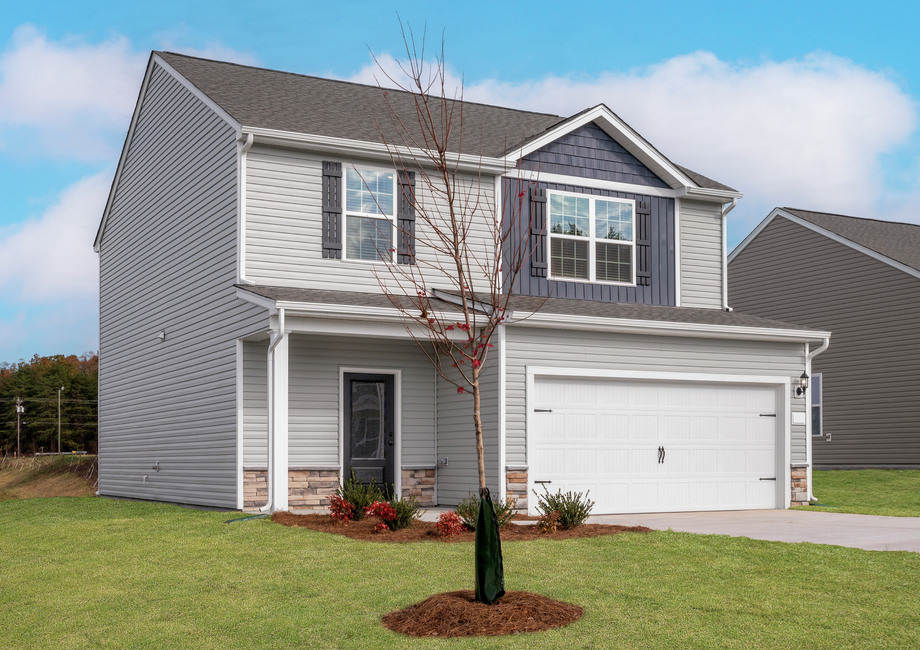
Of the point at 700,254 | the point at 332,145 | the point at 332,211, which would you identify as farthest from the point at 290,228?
the point at 700,254

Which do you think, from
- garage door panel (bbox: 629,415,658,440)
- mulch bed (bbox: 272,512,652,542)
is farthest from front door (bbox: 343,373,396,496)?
garage door panel (bbox: 629,415,658,440)

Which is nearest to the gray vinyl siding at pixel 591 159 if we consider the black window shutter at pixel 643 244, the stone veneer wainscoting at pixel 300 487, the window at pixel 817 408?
the black window shutter at pixel 643 244

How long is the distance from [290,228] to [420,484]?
177 inches

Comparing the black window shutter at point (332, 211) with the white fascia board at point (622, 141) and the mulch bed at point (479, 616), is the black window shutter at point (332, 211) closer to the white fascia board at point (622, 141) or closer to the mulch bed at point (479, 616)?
the white fascia board at point (622, 141)

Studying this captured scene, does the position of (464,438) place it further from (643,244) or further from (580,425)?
(643,244)

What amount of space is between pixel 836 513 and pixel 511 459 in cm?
492

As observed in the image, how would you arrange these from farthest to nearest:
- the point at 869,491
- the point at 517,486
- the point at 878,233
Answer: the point at 878,233
the point at 869,491
the point at 517,486

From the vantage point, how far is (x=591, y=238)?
1576 centimetres

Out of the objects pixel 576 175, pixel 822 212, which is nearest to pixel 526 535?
pixel 576 175

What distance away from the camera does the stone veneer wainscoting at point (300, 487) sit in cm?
1322

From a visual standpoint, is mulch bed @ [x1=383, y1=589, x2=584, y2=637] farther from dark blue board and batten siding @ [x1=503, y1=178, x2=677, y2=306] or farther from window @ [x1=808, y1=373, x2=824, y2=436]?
window @ [x1=808, y1=373, x2=824, y2=436]

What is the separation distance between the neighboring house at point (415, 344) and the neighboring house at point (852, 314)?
19.5 feet

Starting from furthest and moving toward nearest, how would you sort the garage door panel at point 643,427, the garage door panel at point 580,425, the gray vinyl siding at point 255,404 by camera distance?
the garage door panel at point 643,427 → the gray vinyl siding at point 255,404 → the garage door panel at point 580,425

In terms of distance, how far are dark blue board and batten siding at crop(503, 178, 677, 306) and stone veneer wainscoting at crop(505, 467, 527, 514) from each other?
3290mm
